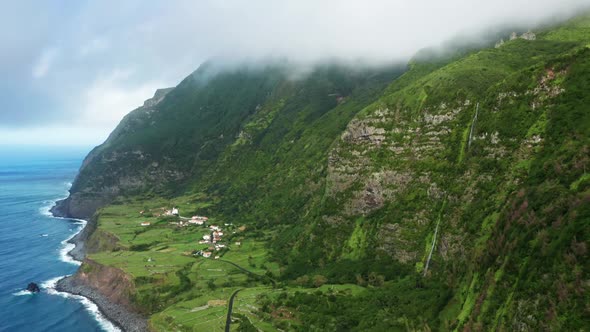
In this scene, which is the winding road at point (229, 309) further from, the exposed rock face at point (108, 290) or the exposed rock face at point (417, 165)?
the exposed rock face at point (417, 165)

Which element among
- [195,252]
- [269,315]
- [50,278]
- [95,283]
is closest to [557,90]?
[269,315]

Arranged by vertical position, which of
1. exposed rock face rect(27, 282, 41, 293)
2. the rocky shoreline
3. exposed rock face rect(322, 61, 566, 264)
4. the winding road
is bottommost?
the rocky shoreline

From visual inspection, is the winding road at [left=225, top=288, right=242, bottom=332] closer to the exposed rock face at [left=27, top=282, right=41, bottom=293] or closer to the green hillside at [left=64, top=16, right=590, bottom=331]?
the green hillside at [left=64, top=16, right=590, bottom=331]

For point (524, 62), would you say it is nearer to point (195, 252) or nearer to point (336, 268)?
point (336, 268)

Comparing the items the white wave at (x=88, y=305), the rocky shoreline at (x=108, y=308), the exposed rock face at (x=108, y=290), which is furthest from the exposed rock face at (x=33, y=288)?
the exposed rock face at (x=108, y=290)

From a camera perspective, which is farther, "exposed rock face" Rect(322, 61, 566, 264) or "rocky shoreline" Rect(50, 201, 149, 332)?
"rocky shoreline" Rect(50, 201, 149, 332)

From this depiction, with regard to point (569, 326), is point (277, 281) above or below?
below

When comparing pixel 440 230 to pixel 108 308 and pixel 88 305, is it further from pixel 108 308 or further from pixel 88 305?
pixel 88 305

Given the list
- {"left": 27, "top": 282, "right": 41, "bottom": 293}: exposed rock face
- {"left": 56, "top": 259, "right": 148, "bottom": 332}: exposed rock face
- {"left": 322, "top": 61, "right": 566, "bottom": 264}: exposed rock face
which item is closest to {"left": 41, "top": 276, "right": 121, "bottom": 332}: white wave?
{"left": 56, "top": 259, "right": 148, "bottom": 332}: exposed rock face

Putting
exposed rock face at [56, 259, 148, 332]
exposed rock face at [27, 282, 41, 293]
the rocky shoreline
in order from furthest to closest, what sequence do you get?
exposed rock face at [27, 282, 41, 293] → exposed rock face at [56, 259, 148, 332] → the rocky shoreline
